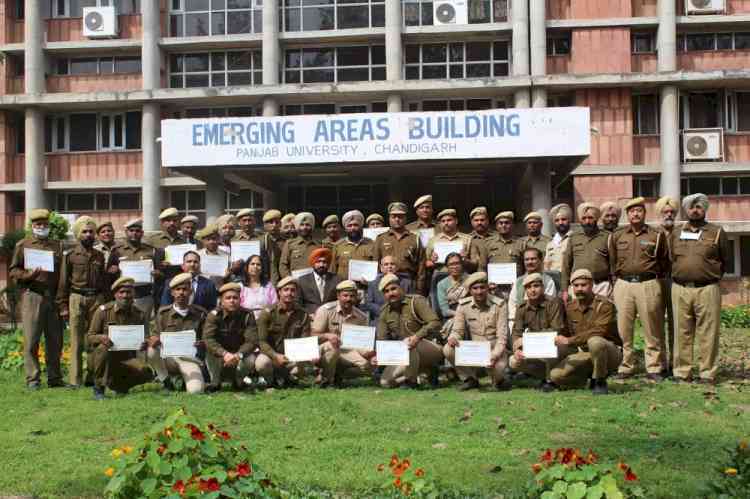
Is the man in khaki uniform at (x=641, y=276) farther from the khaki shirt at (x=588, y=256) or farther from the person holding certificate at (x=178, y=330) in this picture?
the person holding certificate at (x=178, y=330)

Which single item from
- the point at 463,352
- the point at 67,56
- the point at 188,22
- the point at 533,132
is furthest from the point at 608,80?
the point at 463,352

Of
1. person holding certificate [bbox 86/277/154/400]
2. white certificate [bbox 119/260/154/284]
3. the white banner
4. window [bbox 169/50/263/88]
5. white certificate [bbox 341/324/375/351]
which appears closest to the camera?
person holding certificate [bbox 86/277/154/400]

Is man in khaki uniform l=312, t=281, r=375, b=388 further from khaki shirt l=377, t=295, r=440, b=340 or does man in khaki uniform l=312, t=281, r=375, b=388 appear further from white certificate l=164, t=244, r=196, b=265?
white certificate l=164, t=244, r=196, b=265

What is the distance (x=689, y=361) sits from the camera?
10008 millimetres

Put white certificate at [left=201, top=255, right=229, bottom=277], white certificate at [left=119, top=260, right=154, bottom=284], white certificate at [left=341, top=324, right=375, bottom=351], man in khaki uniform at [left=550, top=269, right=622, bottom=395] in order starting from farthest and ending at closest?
1. white certificate at [left=201, top=255, right=229, bottom=277]
2. white certificate at [left=119, top=260, right=154, bottom=284]
3. white certificate at [left=341, top=324, right=375, bottom=351]
4. man in khaki uniform at [left=550, top=269, right=622, bottom=395]

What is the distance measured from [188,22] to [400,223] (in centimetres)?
2378

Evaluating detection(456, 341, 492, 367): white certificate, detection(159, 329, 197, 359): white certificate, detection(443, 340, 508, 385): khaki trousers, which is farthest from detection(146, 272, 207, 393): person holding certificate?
detection(456, 341, 492, 367): white certificate

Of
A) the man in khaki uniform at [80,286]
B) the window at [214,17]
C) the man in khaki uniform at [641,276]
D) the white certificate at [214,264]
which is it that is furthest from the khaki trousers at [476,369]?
the window at [214,17]

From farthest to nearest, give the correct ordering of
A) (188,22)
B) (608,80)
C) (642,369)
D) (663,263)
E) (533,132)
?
(188,22), (608,80), (533,132), (642,369), (663,263)

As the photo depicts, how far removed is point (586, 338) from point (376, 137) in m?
10.4

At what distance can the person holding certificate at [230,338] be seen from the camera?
9.85 meters

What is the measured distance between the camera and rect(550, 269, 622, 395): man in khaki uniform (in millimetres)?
9278

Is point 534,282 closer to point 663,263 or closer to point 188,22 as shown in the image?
point 663,263

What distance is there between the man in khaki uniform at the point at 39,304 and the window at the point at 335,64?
2190 centimetres
